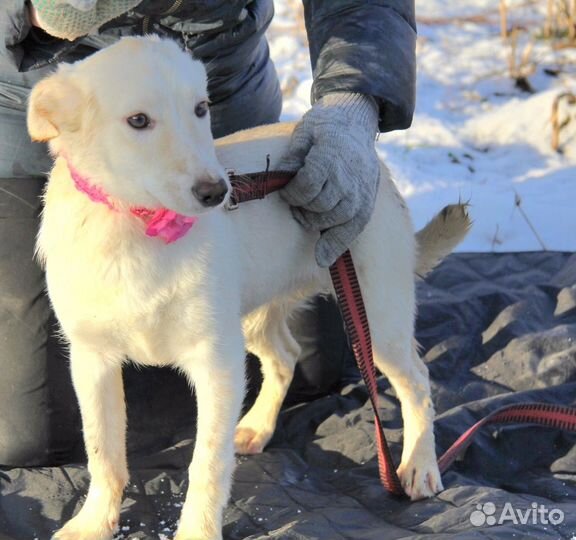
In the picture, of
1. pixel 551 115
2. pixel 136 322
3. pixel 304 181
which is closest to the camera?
pixel 136 322

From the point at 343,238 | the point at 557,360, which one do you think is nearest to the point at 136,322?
the point at 343,238

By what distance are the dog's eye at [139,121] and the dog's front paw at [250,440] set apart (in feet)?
3.60

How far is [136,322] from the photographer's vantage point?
1.96m

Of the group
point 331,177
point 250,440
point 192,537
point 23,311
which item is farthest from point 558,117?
point 192,537

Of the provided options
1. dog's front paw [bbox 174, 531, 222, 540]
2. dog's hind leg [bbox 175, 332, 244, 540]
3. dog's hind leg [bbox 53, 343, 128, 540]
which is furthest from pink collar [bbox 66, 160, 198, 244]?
dog's front paw [bbox 174, 531, 222, 540]

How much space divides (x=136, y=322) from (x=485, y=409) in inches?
44.0

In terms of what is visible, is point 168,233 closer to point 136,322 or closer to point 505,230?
point 136,322

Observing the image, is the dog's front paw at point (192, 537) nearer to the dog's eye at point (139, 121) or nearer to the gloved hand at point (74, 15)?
the dog's eye at point (139, 121)

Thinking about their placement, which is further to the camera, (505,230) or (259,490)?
(505,230)

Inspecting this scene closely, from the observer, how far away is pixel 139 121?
1765mm

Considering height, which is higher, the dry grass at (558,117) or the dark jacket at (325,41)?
the dark jacket at (325,41)

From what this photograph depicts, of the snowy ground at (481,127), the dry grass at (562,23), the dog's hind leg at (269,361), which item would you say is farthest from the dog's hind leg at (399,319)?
the dry grass at (562,23)

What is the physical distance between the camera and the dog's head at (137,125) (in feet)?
5.72

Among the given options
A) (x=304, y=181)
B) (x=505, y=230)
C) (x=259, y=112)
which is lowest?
(x=505, y=230)
